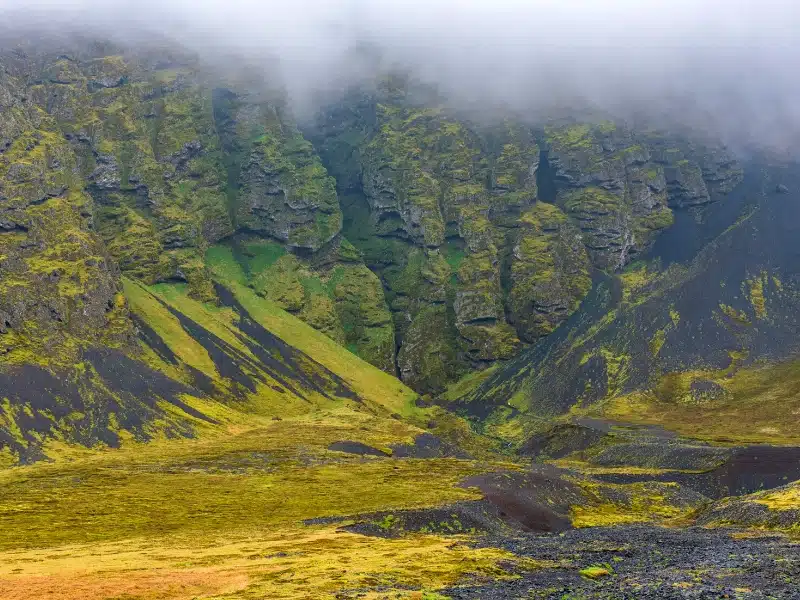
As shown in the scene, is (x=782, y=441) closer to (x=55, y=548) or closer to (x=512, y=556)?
(x=512, y=556)

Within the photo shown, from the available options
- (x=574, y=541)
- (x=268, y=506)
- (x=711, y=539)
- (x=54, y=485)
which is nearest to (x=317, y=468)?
(x=268, y=506)

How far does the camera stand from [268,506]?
13362 cm

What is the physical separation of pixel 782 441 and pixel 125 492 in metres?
163

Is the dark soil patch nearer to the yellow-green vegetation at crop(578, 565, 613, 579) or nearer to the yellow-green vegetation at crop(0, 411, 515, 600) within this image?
the yellow-green vegetation at crop(0, 411, 515, 600)

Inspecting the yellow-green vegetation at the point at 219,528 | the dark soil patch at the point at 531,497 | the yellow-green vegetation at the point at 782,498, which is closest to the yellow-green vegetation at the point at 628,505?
the dark soil patch at the point at 531,497

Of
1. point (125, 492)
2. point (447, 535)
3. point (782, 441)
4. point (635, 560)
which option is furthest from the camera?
point (782, 441)

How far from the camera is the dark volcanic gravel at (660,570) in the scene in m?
50.5

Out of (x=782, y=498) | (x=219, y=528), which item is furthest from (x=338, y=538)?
(x=782, y=498)

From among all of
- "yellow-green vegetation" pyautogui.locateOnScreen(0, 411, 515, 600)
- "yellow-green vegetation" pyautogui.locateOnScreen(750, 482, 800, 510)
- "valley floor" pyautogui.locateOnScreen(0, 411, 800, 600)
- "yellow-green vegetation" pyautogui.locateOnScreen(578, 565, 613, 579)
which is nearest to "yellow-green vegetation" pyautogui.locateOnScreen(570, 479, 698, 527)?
"valley floor" pyautogui.locateOnScreen(0, 411, 800, 600)

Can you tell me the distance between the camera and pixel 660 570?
195 ft

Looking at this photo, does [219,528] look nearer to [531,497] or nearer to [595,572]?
[531,497]

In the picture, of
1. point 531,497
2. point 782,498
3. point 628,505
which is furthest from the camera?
point 628,505

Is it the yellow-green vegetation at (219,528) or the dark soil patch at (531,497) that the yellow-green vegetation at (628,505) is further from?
the yellow-green vegetation at (219,528)

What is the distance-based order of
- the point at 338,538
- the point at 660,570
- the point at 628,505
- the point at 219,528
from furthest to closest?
the point at 628,505, the point at 219,528, the point at 338,538, the point at 660,570
